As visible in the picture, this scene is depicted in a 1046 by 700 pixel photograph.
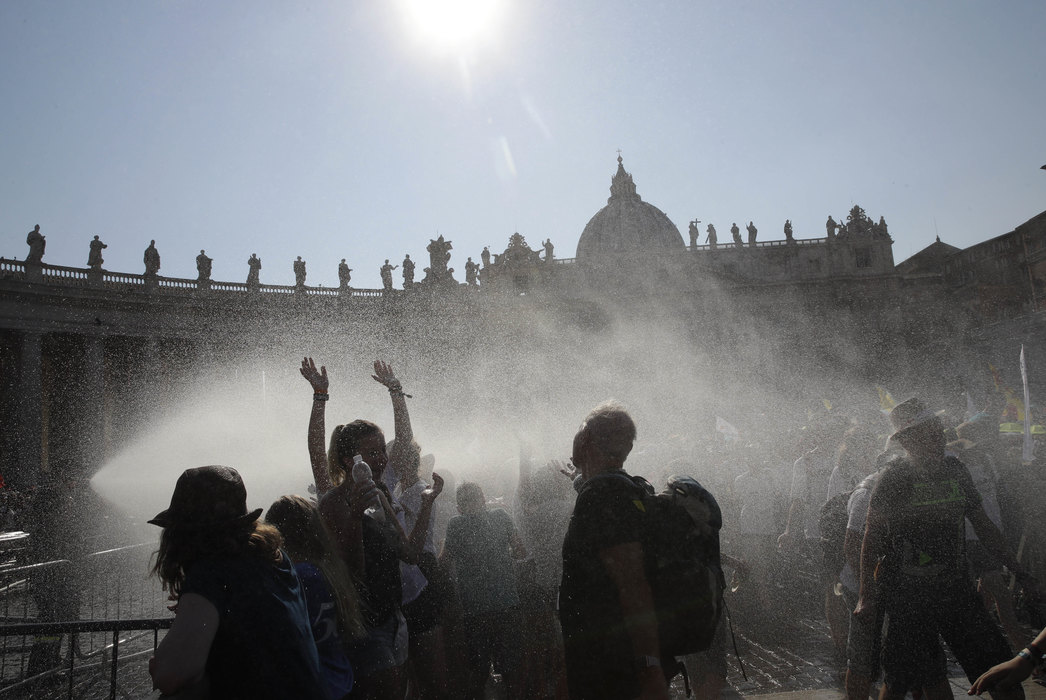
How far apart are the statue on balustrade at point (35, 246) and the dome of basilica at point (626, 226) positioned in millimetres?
49730

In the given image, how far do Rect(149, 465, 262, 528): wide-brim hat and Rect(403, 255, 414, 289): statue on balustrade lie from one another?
112 ft

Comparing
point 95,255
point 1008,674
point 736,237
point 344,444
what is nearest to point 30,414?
point 95,255

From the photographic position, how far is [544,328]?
37750 millimetres

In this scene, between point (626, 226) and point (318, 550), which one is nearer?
point (318, 550)

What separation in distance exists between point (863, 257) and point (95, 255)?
57660 millimetres

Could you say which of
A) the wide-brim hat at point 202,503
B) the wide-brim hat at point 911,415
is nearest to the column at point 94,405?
the wide-brim hat at point 202,503

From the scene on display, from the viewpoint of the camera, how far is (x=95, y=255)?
29.6m

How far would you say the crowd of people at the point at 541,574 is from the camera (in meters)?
2.51

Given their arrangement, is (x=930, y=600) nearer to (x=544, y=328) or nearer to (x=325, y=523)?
(x=325, y=523)

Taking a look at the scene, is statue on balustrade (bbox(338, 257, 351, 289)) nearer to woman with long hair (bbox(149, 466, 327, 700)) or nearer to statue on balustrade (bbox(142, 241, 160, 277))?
statue on balustrade (bbox(142, 241, 160, 277))

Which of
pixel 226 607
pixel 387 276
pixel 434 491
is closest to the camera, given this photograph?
pixel 226 607

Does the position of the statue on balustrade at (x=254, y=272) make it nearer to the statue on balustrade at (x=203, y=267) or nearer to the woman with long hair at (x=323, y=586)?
the statue on balustrade at (x=203, y=267)

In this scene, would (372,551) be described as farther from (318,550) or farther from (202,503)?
(202,503)

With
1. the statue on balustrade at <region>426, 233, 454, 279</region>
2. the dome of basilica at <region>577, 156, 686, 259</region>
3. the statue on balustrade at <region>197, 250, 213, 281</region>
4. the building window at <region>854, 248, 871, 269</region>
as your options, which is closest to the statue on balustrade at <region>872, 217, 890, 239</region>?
the building window at <region>854, 248, 871, 269</region>
